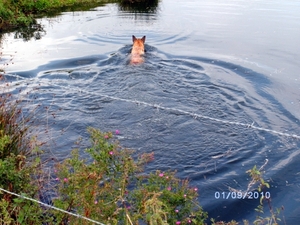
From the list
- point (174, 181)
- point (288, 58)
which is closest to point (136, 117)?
point (174, 181)

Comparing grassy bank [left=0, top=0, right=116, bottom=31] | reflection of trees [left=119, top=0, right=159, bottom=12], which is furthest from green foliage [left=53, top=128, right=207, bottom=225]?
reflection of trees [left=119, top=0, right=159, bottom=12]

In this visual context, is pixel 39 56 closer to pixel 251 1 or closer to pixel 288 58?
pixel 288 58

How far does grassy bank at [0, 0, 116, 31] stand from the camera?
14695 mm

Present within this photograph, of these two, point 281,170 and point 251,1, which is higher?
point 251,1

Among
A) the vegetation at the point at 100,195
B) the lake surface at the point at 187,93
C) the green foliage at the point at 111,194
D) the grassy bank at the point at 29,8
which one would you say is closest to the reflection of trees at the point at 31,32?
the lake surface at the point at 187,93

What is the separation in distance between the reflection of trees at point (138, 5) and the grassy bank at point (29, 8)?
1.35 metres

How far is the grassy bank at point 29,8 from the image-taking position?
1470 cm

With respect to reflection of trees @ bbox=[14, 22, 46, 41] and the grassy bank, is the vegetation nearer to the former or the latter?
reflection of trees @ bbox=[14, 22, 46, 41]

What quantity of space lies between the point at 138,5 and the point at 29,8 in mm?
5421

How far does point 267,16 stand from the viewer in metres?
16.1

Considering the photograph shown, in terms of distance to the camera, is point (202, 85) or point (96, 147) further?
point (202, 85)

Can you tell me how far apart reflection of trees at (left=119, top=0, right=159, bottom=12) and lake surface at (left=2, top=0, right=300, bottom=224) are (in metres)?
2.64

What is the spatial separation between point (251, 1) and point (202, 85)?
13017mm
